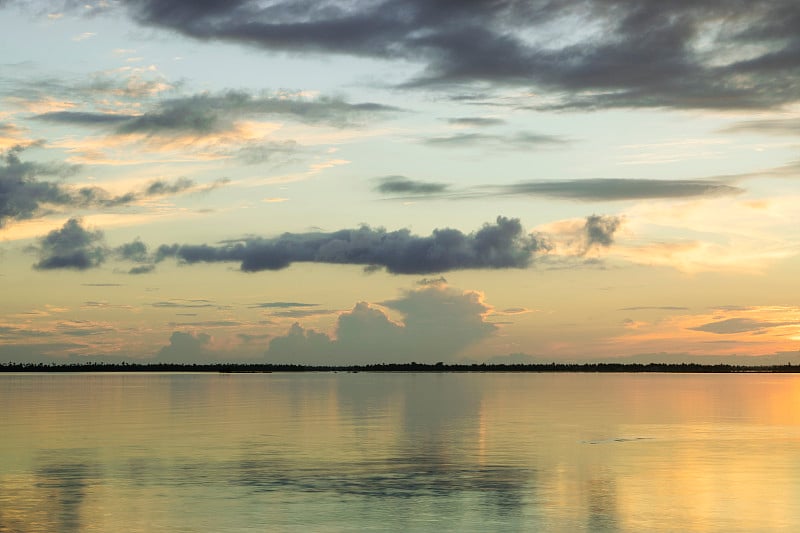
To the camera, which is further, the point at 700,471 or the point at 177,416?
the point at 177,416

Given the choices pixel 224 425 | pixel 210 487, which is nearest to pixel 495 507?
pixel 210 487

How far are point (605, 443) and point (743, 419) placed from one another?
31677mm

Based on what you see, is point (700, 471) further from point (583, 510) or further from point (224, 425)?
point (224, 425)

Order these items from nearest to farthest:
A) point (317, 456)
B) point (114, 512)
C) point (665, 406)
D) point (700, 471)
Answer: point (114, 512) → point (700, 471) → point (317, 456) → point (665, 406)

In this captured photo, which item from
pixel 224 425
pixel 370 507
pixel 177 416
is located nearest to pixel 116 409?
pixel 177 416

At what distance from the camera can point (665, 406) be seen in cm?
11088

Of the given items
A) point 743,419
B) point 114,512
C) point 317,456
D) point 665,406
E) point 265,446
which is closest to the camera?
point 114,512

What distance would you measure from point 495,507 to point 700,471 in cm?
1488

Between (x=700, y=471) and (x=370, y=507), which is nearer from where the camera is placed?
(x=370, y=507)

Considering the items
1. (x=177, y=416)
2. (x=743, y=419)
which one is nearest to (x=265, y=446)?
(x=177, y=416)

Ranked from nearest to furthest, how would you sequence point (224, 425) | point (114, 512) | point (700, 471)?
point (114, 512) < point (700, 471) < point (224, 425)

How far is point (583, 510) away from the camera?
35.3 meters

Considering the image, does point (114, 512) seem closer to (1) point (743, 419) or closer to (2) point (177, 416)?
(2) point (177, 416)

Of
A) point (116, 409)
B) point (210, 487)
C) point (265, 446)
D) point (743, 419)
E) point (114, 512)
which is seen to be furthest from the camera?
point (116, 409)
